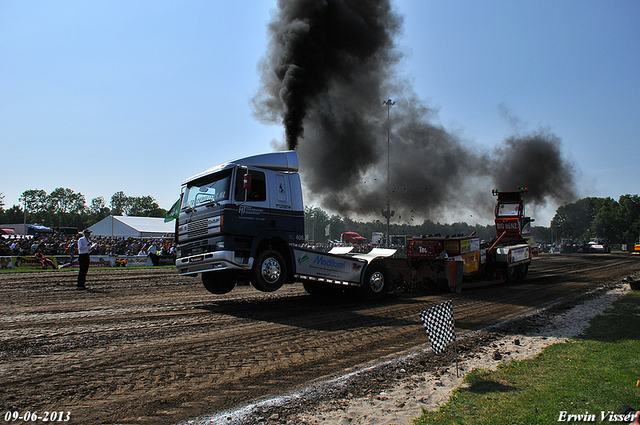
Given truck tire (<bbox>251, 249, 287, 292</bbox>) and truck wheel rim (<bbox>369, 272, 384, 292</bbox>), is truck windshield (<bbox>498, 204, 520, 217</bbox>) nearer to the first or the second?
truck wheel rim (<bbox>369, 272, 384, 292</bbox>)

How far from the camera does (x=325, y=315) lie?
848 centimetres

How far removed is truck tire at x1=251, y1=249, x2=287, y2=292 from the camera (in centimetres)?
845

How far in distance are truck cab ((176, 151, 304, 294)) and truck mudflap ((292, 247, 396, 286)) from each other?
0.97 ft

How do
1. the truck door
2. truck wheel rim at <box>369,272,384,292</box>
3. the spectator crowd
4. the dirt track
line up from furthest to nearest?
the spectator crowd → truck wheel rim at <box>369,272,384,292</box> → the truck door → the dirt track

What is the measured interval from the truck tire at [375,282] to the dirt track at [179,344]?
54 centimetres

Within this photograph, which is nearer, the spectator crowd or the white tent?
the spectator crowd

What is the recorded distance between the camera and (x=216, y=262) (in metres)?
8.16

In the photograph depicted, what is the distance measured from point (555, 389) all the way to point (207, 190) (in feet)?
23.8

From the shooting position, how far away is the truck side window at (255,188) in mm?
8477

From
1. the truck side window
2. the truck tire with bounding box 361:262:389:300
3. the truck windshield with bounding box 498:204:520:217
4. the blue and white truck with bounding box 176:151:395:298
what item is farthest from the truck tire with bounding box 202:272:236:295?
the truck windshield with bounding box 498:204:520:217

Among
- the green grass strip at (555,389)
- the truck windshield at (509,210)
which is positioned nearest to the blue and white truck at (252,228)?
the green grass strip at (555,389)

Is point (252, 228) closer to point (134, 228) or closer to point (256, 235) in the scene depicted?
point (256, 235)

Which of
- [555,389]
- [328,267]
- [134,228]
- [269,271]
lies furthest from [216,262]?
[134,228]

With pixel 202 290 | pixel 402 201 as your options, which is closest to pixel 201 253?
pixel 202 290
